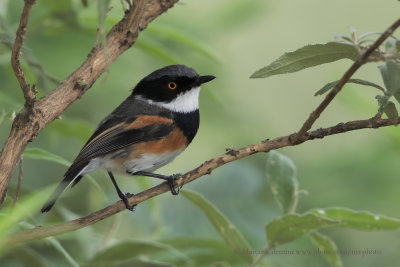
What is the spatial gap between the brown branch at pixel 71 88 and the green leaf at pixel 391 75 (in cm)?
63

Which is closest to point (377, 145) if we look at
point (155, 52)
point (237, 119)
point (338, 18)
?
point (237, 119)

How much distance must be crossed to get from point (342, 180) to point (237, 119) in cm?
96

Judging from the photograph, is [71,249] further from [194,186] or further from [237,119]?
[237,119]

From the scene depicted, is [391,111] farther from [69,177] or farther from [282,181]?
[69,177]

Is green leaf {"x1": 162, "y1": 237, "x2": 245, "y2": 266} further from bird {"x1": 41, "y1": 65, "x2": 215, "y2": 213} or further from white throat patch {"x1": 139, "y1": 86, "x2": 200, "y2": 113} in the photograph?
white throat patch {"x1": 139, "y1": 86, "x2": 200, "y2": 113}

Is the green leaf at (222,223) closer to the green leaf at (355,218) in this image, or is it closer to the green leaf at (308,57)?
the green leaf at (355,218)

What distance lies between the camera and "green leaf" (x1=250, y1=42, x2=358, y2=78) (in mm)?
1523

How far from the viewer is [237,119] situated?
14.1 feet

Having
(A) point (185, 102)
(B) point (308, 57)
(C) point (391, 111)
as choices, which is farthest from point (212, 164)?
(A) point (185, 102)

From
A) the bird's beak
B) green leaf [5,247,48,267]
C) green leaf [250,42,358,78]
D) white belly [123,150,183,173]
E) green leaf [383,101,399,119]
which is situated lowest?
green leaf [5,247,48,267]

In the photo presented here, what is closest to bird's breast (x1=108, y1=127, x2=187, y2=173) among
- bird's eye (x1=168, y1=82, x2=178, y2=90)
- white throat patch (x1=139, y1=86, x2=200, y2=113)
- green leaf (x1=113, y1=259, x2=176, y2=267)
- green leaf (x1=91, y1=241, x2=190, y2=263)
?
white throat patch (x1=139, y1=86, x2=200, y2=113)

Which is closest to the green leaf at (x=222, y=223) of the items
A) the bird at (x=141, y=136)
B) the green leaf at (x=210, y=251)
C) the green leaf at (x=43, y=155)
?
the green leaf at (x=210, y=251)

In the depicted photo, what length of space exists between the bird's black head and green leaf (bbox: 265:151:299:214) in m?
1.39

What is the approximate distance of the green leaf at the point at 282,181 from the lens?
2158 millimetres
